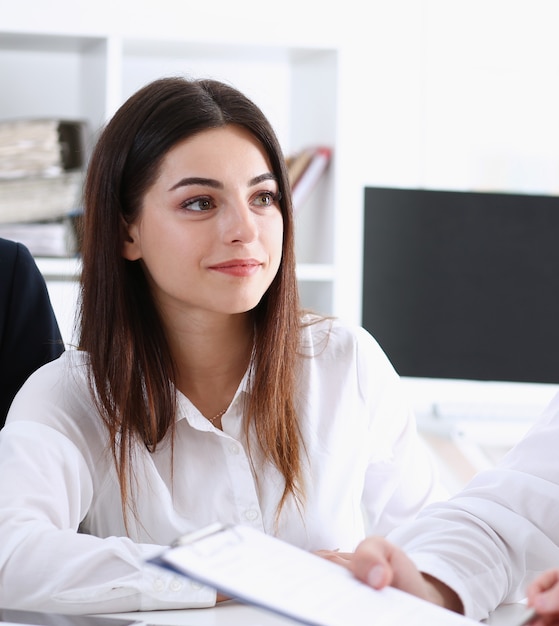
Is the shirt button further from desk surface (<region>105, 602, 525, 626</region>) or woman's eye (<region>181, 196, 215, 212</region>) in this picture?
woman's eye (<region>181, 196, 215, 212</region>)

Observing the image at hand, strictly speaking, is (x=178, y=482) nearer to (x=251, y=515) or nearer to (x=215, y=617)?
(x=251, y=515)

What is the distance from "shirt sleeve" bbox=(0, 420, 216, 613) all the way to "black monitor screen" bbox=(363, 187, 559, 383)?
5.36ft

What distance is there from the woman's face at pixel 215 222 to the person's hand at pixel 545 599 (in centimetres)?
68

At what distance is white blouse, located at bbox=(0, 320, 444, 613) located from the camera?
1146 mm

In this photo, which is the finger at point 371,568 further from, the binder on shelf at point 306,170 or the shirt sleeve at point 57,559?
the binder on shelf at point 306,170

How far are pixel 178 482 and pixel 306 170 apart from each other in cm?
144

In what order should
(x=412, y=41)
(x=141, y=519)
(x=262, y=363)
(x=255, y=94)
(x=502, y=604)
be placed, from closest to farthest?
(x=502, y=604), (x=141, y=519), (x=262, y=363), (x=255, y=94), (x=412, y=41)

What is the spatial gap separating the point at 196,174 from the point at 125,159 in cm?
13

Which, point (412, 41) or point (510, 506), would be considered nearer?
point (510, 506)

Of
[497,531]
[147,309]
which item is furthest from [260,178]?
[497,531]

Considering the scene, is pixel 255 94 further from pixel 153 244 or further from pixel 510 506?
pixel 510 506

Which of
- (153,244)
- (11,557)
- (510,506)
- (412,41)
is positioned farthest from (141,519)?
(412,41)

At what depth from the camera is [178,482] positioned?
1.46m

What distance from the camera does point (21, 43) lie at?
8.72ft
